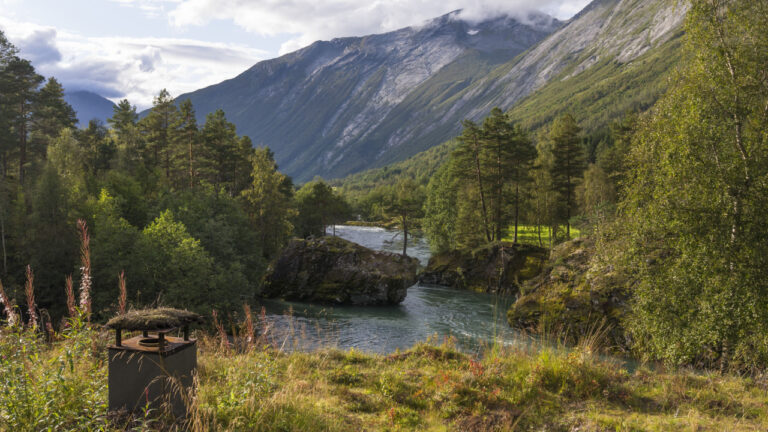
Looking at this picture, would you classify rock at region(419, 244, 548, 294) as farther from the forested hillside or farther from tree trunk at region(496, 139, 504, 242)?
the forested hillside

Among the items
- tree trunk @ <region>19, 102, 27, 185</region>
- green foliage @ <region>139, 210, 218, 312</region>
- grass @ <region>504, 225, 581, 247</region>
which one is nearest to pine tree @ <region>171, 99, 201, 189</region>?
tree trunk @ <region>19, 102, 27, 185</region>

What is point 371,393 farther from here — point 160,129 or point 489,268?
point 160,129

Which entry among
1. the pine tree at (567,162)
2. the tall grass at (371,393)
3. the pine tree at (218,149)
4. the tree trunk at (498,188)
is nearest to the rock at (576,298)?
the tall grass at (371,393)

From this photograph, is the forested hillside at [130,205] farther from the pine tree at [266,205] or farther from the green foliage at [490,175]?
the green foliage at [490,175]

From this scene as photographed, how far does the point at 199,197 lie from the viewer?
1457 inches

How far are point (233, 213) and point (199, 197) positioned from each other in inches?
130

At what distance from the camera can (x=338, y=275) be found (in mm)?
37281

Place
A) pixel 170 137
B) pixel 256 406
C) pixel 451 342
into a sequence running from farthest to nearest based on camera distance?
1. pixel 170 137
2. pixel 451 342
3. pixel 256 406

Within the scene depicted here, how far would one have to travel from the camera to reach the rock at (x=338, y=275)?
3628cm

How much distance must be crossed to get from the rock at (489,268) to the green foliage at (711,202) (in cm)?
2716

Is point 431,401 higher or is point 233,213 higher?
point 233,213

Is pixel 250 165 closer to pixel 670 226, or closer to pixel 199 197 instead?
pixel 199 197

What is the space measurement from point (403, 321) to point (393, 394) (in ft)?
76.0

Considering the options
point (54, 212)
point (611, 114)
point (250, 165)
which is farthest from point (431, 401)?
point (611, 114)
